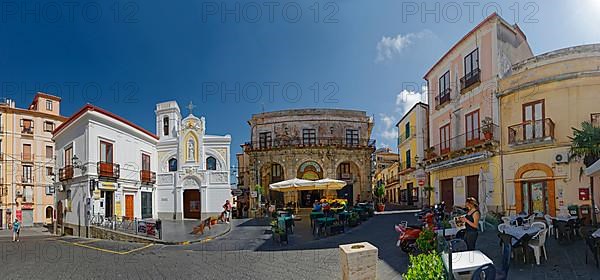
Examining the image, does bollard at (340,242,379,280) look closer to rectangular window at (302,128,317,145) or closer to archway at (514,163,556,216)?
archway at (514,163,556,216)

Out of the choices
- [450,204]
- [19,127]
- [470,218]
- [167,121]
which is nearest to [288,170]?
[167,121]

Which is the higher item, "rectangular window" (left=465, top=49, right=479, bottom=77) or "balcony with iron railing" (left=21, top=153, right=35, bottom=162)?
"rectangular window" (left=465, top=49, right=479, bottom=77)

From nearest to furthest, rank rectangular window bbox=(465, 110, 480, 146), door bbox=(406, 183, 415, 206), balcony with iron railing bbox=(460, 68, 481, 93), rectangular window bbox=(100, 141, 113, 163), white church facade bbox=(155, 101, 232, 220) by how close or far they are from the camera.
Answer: balcony with iron railing bbox=(460, 68, 481, 93) < rectangular window bbox=(465, 110, 480, 146) < rectangular window bbox=(100, 141, 113, 163) < white church facade bbox=(155, 101, 232, 220) < door bbox=(406, 183, 415, 206)

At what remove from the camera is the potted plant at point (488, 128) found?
17.7 meters

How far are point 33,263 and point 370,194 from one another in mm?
30577

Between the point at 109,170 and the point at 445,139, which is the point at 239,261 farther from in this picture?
the point at 445,139

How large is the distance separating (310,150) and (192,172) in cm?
1334

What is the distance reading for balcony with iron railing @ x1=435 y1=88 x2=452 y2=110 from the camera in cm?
2233

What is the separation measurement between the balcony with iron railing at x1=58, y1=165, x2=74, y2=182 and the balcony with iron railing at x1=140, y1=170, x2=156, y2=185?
15.5 ft

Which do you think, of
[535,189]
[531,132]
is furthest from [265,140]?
[535,189]

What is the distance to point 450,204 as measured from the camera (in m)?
22.2

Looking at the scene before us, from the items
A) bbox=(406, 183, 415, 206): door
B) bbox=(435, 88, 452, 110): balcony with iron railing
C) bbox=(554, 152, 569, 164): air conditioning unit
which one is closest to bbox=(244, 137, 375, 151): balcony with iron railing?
bbox=(406, 183, 415, 206): door

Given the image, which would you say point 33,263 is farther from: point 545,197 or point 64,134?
point 545,197

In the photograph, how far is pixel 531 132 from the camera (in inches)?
641
